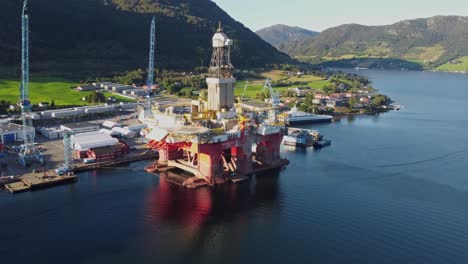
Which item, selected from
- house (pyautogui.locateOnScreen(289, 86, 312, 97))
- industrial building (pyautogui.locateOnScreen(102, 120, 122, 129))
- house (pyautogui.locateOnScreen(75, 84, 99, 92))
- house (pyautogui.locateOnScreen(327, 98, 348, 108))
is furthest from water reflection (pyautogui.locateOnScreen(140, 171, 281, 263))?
house (pyautogui.locateOnScreen(289, 86, 312, 97))

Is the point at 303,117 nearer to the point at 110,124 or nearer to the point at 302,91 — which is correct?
the point at 302,91

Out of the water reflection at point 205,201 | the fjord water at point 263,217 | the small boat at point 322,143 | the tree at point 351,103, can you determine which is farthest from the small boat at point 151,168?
the tree at point 351,103

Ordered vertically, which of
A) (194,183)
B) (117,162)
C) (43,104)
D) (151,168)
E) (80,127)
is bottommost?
(194,183)

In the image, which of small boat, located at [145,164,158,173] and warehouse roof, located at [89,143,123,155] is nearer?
small boat, located at [145,164,158,173]

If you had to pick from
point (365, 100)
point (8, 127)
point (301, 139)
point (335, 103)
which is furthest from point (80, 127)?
point (365, 100)

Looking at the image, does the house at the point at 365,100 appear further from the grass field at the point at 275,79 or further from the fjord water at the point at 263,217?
the fjord water at the point at 263,217

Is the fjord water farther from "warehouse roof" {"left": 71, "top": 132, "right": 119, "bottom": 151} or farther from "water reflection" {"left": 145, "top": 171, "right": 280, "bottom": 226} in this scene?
"warehouse roof" {"left": 71, "top": 132, "right": 119, "bottom": 151}

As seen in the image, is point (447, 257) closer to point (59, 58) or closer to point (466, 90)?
point (59, 58)
